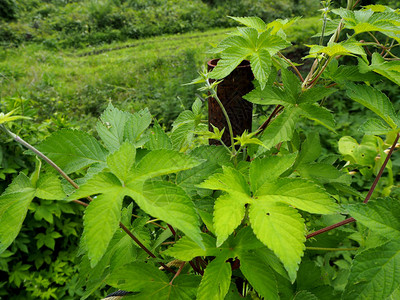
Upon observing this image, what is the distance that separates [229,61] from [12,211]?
46 cm

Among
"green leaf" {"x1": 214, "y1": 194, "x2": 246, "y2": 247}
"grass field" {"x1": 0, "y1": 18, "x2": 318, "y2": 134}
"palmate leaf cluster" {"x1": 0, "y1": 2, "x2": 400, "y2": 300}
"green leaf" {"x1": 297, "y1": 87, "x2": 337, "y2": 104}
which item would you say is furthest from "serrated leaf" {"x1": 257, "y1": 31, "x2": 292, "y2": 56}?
"grass field" {"x1": 0, "y1": 18, "x2": 318, "y2": 134}

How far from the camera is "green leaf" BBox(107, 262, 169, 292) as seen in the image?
53cm

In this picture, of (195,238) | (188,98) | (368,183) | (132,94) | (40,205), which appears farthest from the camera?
(132,94)

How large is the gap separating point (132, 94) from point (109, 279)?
18.4 feet

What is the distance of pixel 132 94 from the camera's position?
5.86m

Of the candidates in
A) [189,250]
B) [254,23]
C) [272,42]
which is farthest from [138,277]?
[254,23]

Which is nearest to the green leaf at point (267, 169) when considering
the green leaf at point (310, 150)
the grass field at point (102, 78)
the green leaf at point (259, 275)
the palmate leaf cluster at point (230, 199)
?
the palmate leaf cluster at point (230, 199)

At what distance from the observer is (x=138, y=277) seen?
53cm

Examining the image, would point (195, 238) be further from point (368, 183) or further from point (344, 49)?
point (368, 183)

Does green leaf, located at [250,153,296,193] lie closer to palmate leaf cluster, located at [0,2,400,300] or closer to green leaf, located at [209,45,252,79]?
palmate leaf cluster, located at [0,2,400,300]

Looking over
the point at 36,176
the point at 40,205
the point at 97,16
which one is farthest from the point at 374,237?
the point at 97,16

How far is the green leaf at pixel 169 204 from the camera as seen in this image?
383 mm

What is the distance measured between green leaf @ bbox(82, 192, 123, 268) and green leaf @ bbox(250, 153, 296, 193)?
0.23 m

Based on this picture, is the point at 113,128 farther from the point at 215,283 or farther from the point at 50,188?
the point at 215,283
